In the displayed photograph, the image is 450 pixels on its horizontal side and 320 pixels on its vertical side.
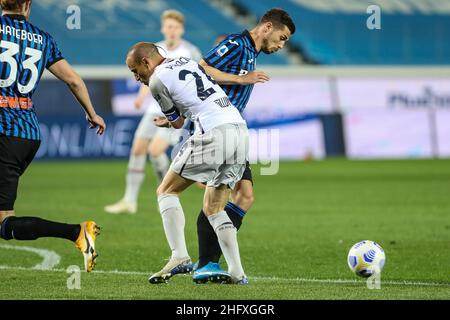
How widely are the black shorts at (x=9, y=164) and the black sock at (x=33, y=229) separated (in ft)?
0.41

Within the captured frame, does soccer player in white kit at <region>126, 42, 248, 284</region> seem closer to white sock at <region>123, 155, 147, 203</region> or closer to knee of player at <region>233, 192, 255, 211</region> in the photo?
knee of player at <region>233, 192, 255, 211</region>

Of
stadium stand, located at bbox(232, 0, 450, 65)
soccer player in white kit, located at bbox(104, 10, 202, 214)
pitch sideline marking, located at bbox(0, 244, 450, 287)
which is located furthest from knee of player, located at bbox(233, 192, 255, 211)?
stadium stand, located at bbox(232, 0, 450, 65)

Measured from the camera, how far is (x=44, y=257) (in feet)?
27.6

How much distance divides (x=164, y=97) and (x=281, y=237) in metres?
3.79

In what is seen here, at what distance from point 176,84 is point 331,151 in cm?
1800

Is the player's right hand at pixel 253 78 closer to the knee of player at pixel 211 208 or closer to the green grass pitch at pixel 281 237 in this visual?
the knee of player at pixel 211 208

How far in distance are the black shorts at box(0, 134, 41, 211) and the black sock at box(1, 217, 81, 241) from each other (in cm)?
12

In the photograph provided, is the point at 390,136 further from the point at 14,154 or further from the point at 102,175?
the point at 14,154

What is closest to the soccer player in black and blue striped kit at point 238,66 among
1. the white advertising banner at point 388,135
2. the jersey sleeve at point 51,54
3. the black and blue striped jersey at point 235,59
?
the black and blue striped jersey at point 235,59

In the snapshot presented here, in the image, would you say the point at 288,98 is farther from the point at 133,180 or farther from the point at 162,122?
the point at 162,122

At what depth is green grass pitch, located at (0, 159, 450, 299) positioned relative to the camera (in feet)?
20.8

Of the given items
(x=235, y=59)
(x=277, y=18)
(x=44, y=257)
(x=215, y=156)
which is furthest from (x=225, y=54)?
(x=44, y=257)

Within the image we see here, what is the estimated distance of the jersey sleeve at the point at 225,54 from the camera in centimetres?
702

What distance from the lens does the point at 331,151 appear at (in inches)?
953
